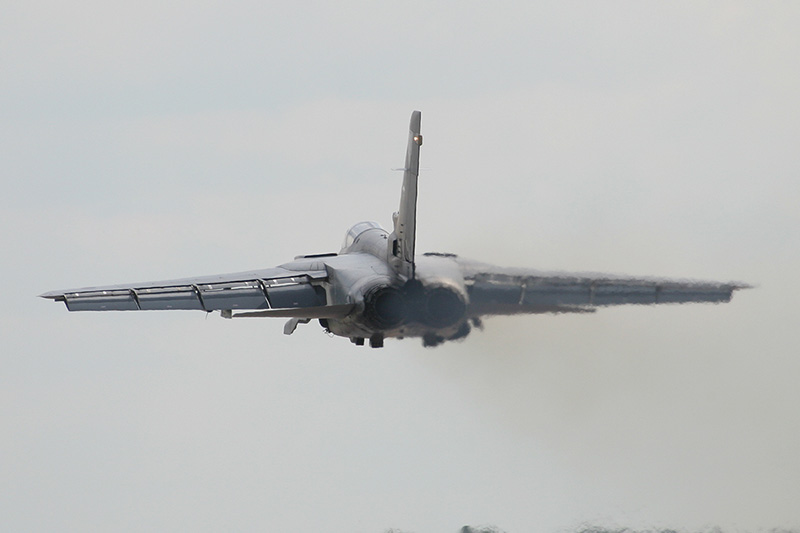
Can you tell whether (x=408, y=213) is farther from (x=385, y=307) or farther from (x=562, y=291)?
(x=562, y=291)

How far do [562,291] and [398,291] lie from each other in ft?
14.8

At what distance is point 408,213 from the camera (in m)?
54.5

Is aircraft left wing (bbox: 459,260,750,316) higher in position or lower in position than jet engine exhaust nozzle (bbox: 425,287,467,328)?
higher

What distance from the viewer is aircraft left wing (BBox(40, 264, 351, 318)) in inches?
2231

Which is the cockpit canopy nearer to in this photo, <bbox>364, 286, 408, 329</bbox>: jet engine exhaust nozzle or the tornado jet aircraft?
the tornado jet aircraft

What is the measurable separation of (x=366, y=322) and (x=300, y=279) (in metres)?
5.75

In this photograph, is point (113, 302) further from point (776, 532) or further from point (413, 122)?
point (776, 532)

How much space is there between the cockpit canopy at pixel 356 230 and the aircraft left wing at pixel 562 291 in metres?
10.2

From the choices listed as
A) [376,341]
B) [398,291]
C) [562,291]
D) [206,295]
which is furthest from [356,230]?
[562,291]

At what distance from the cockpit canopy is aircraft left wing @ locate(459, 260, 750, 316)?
1015 cm

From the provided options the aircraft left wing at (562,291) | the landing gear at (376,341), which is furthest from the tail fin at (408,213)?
the aircraft left wing at (562,291)

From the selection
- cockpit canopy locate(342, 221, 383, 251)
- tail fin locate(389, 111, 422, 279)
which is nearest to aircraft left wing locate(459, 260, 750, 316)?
tail fin locate(389, 111, 422, 279)

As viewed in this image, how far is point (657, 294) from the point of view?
53.5 m

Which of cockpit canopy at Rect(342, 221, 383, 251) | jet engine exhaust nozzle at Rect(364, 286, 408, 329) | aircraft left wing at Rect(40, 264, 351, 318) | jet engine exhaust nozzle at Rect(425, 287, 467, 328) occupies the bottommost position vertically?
jet engine exhaust nozzle at Rect(425, 287, 467, 328)
